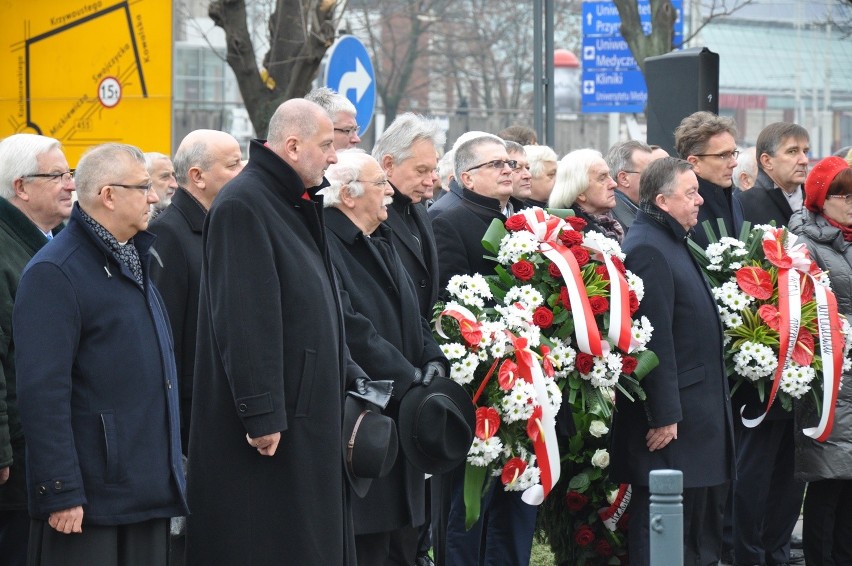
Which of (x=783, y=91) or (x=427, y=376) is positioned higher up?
(x=783, y=91)

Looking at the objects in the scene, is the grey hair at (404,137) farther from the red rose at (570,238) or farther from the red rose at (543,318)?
the red rose at (543,318)

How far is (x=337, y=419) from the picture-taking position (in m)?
4.98

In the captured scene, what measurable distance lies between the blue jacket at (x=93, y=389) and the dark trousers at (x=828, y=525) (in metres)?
4.10

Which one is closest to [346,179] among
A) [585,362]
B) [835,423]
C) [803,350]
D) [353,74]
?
[585,362]

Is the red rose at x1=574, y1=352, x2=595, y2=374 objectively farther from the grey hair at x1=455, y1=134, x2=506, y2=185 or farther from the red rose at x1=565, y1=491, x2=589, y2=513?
the grey hair at x1=455, y1=134, x2=506, y2=185

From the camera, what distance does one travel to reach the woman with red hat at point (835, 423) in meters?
7.38

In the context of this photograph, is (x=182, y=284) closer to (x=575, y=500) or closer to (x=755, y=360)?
(x=575, y=500)

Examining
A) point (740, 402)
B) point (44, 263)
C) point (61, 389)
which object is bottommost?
point (740, 402)

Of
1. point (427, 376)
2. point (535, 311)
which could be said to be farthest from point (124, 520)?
point (535, 311)

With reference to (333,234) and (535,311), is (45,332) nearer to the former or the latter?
(333,234)

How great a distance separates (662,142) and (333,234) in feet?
17.4

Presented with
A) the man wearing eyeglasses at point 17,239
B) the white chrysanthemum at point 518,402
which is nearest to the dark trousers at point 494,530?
the white chrysanthemum at point 518,402

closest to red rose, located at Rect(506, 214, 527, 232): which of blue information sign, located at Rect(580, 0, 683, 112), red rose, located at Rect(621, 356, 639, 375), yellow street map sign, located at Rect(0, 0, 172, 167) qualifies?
red rose, located at Rect(621, 356, 639, 375)

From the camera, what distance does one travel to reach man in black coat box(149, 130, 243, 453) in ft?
19.2
